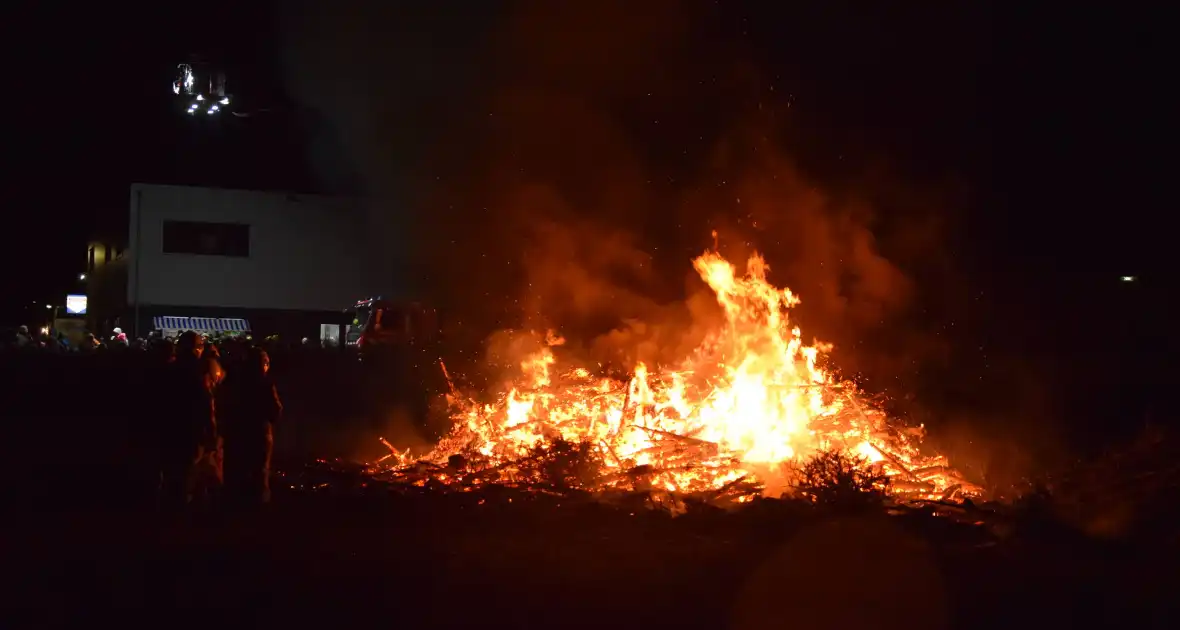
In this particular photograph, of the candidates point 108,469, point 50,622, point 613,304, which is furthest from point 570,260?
point 50,622

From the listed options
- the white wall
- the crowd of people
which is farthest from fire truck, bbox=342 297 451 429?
the white wall

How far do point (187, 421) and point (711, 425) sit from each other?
16.8ft

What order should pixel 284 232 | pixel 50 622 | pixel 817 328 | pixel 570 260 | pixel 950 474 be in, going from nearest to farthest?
1. pixel 50 622
2. pixel 950 474
3. pixel 817 328
4. pixel 570 260
5. pixel 284 232

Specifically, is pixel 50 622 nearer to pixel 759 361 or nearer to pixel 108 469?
pixel 108 469

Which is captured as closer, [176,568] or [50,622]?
[50,622]

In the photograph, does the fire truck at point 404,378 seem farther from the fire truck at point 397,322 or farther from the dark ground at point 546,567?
the dark ground at point 546,567

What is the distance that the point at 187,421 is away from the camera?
27.7 ft

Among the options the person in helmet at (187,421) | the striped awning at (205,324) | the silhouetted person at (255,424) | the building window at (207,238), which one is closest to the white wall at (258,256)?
the building window at (207,238)

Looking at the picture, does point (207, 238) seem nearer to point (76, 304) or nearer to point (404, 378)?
point (76, 304)

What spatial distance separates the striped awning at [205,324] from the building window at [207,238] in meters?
2.05

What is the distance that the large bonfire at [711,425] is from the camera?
9531 millimetres

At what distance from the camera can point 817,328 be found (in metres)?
13.7

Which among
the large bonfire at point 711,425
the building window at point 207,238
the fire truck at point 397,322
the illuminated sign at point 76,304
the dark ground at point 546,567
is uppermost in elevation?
the building window at point 207,238

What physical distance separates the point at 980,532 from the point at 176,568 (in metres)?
5.84
